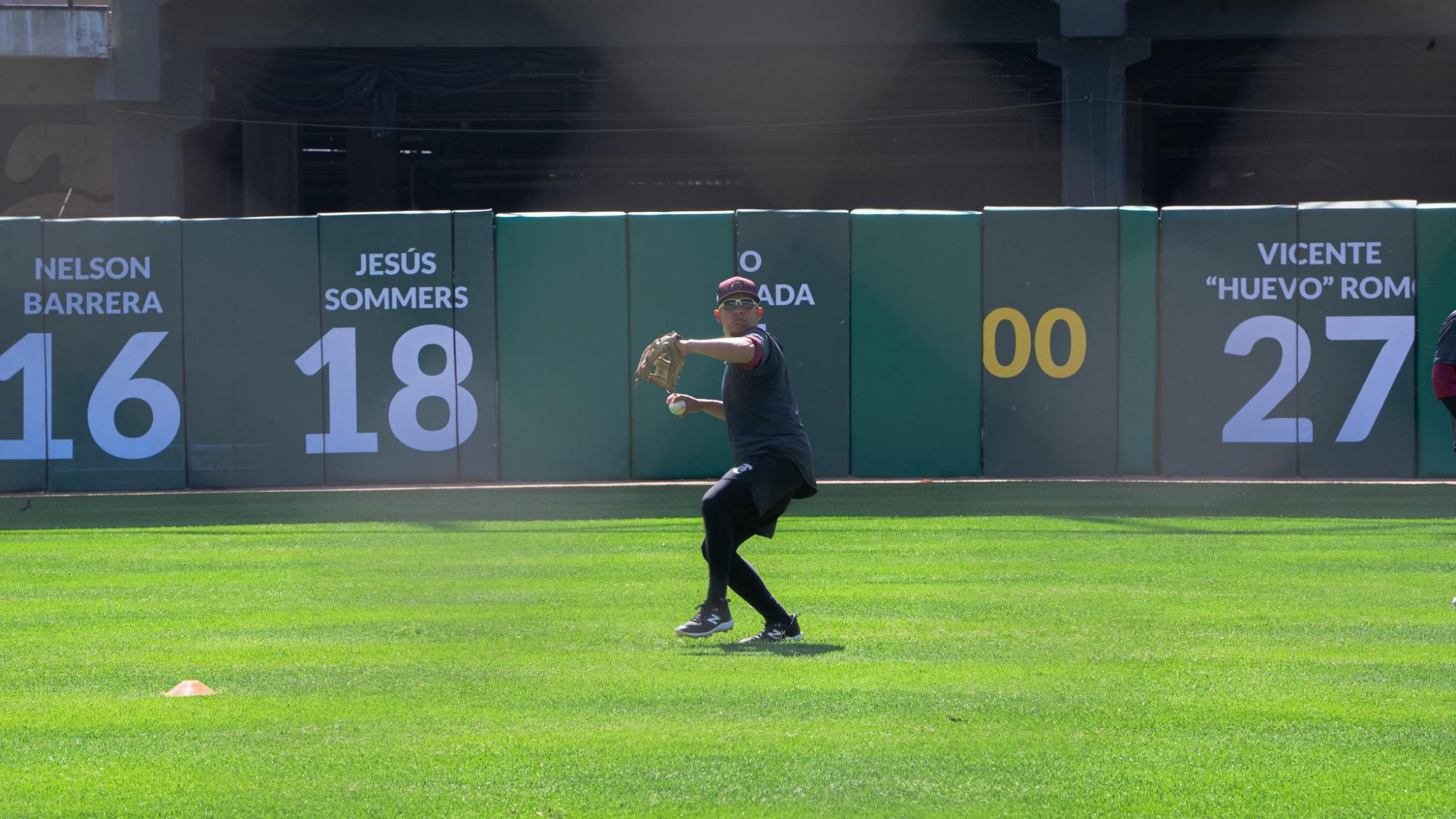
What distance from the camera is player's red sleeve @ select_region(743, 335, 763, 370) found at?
285 inches

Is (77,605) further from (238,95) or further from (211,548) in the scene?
(238,95)

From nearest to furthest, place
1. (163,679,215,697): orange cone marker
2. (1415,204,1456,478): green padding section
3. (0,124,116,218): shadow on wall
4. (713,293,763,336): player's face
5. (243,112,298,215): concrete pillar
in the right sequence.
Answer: (163,679,215,697): orange cone marker, (713,293,763,336): player's face, (1415,204,1456,478): green padding section, (243,112,298,215): concrete pillar, (0,124,116,218): shadow on wall

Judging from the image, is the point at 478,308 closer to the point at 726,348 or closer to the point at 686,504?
the point at 686,504

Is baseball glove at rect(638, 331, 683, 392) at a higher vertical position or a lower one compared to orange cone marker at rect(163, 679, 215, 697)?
higher

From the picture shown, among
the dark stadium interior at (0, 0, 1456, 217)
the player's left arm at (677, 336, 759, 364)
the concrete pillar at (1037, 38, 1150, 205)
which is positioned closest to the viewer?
the player's left arm at (677, 336, 759, 364)

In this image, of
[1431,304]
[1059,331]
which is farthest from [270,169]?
[1431,304]

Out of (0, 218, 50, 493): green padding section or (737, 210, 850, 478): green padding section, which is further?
(737, 210, 850, 478): green padding section

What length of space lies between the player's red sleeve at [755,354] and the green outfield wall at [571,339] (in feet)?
30.5

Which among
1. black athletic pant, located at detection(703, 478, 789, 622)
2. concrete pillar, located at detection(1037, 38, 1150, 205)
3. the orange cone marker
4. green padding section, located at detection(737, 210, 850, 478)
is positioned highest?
concrete pillar, located at detection(1037, 38, 1150, 205)

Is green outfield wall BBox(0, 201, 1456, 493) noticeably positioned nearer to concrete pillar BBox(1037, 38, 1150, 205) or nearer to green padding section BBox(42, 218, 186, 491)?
green padding section BBox(42, 218, 186, 491)

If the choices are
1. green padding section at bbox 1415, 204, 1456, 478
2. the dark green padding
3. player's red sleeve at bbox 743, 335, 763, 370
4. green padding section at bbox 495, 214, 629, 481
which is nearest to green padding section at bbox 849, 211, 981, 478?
green padding section at bbox 495, 214, 629, 481

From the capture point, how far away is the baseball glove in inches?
277

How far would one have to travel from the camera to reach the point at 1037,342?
16.8 metres

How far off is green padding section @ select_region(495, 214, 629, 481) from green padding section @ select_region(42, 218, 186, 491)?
Answer: 338 cm
